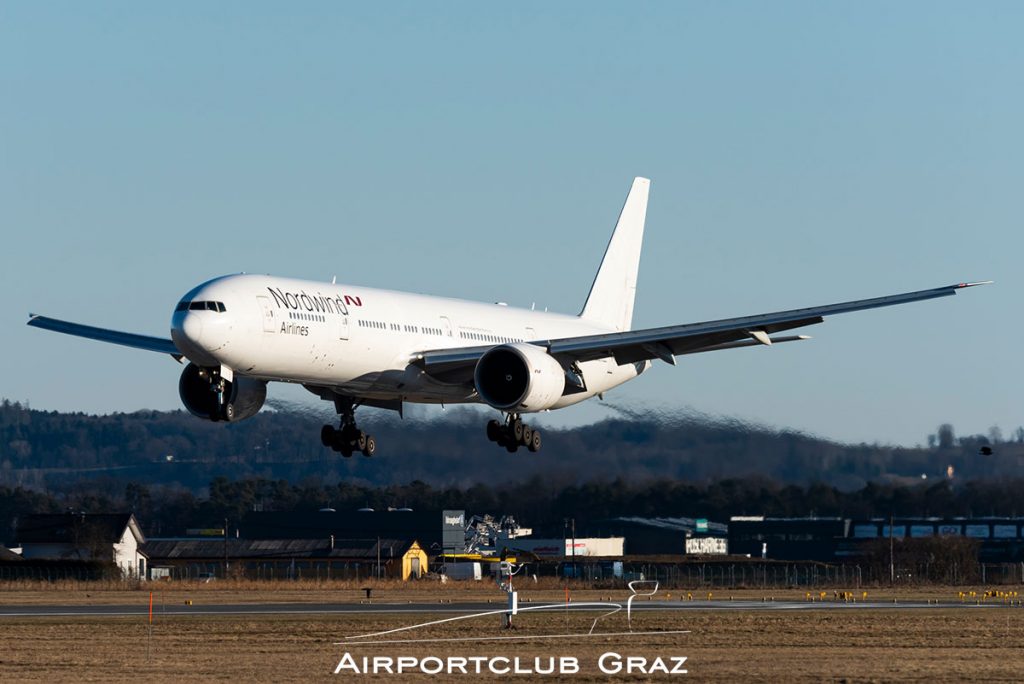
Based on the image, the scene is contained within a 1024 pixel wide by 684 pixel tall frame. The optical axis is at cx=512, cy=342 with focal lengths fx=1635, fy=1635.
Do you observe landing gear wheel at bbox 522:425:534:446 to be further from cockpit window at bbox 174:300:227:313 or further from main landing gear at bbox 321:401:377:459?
cockpit window at bbox 174:300:227:313

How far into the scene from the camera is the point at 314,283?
47.1 m

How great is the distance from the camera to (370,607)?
60969mm

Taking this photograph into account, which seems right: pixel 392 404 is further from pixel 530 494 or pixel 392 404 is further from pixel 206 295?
pixel 530 494

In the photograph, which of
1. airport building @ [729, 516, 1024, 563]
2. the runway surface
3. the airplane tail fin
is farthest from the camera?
airport building @ [729, 516, 1024, 563]

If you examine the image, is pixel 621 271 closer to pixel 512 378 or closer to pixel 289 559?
pixel 512 378

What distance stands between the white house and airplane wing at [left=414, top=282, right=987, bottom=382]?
59.0 meters

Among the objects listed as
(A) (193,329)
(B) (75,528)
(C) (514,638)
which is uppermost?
(A) (193,329)

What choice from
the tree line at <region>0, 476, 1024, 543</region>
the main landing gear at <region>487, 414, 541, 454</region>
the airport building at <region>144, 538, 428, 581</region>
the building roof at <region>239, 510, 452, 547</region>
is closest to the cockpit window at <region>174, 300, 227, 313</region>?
the main landing gear at <region>487, 414, 541, 454</region>

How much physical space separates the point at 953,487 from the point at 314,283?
52270 mm

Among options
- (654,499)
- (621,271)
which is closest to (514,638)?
(621,271)

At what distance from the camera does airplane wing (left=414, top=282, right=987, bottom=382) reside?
49.5 metres

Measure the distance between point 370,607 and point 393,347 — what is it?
1575 centimetres

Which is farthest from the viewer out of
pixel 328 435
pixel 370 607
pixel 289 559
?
pixel 289 559

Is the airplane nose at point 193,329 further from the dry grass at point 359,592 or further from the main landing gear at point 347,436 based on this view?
the dry grass at point 359,592
